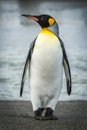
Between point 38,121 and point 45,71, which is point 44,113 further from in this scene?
point 45,71

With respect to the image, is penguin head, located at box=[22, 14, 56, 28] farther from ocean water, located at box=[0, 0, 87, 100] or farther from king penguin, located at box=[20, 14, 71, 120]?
ocean water, located at box=[0, 0, 87, 100]

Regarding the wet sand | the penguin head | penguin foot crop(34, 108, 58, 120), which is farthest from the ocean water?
the penguin head

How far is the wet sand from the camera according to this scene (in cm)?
548

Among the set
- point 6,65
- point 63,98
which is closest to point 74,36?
point 6,65

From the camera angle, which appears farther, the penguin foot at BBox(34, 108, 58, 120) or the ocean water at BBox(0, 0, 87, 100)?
the ocean water at BBox(0, 0, 87, 100)

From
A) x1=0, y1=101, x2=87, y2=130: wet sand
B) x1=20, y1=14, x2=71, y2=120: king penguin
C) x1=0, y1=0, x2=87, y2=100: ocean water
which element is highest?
x1=20, y1=14, x2=71, y2=120: king penguin

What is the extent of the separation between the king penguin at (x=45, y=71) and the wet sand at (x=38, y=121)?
12 cm

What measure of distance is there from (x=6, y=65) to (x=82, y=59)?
1.07 meters

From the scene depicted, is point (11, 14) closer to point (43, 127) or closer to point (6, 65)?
point (6, 65)

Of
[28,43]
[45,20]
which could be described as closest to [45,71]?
[45,20]

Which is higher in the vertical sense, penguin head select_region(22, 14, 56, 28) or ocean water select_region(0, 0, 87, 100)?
penguin head select_region(22, 14, 56, 28)

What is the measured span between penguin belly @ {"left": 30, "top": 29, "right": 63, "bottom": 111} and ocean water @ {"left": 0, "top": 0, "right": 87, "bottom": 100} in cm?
101

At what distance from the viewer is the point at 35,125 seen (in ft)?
18.2

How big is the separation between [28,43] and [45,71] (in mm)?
5719
